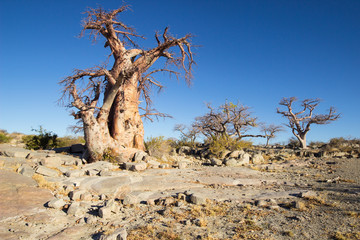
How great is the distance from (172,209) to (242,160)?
7942 millimetres

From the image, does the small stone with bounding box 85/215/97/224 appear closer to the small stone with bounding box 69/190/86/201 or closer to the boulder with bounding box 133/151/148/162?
the small stone with bounding box 69/190/86/201

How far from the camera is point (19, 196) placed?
467cm

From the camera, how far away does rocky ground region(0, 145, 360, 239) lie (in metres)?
3.47

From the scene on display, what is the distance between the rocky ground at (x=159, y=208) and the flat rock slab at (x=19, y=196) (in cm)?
2

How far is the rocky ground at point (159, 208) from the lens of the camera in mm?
3469

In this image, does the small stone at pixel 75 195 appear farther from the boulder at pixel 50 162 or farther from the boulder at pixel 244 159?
the boulder at pixel 244 159

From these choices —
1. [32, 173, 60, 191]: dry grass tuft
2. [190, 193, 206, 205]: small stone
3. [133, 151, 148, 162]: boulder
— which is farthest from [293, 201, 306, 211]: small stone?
[133, 151, 148, 162]: boulder

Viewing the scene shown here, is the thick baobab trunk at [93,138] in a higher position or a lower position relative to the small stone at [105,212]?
higher

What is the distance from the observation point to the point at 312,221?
3783mm

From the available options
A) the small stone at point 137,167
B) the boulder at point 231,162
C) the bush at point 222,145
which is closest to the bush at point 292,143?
the bush at point 222,145

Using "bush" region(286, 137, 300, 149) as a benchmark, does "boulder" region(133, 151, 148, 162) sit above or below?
below

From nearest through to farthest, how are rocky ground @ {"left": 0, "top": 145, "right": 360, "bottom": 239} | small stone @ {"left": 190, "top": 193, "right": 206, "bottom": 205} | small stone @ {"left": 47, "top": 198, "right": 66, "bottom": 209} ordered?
1. rocky ground @ {"left": 0, "top": 145, "right": 360, "bottom": 239}
2. small stone @ {"left": 47, "top": 198, "right": 66, "bottom": 209}
3. small stone @ {"left": 190, "top": 193, "right": 206, "bottom": 205}

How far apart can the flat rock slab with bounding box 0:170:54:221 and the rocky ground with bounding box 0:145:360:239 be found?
0.02 meters

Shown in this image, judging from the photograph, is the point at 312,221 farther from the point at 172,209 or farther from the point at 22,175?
the point at 22,175
